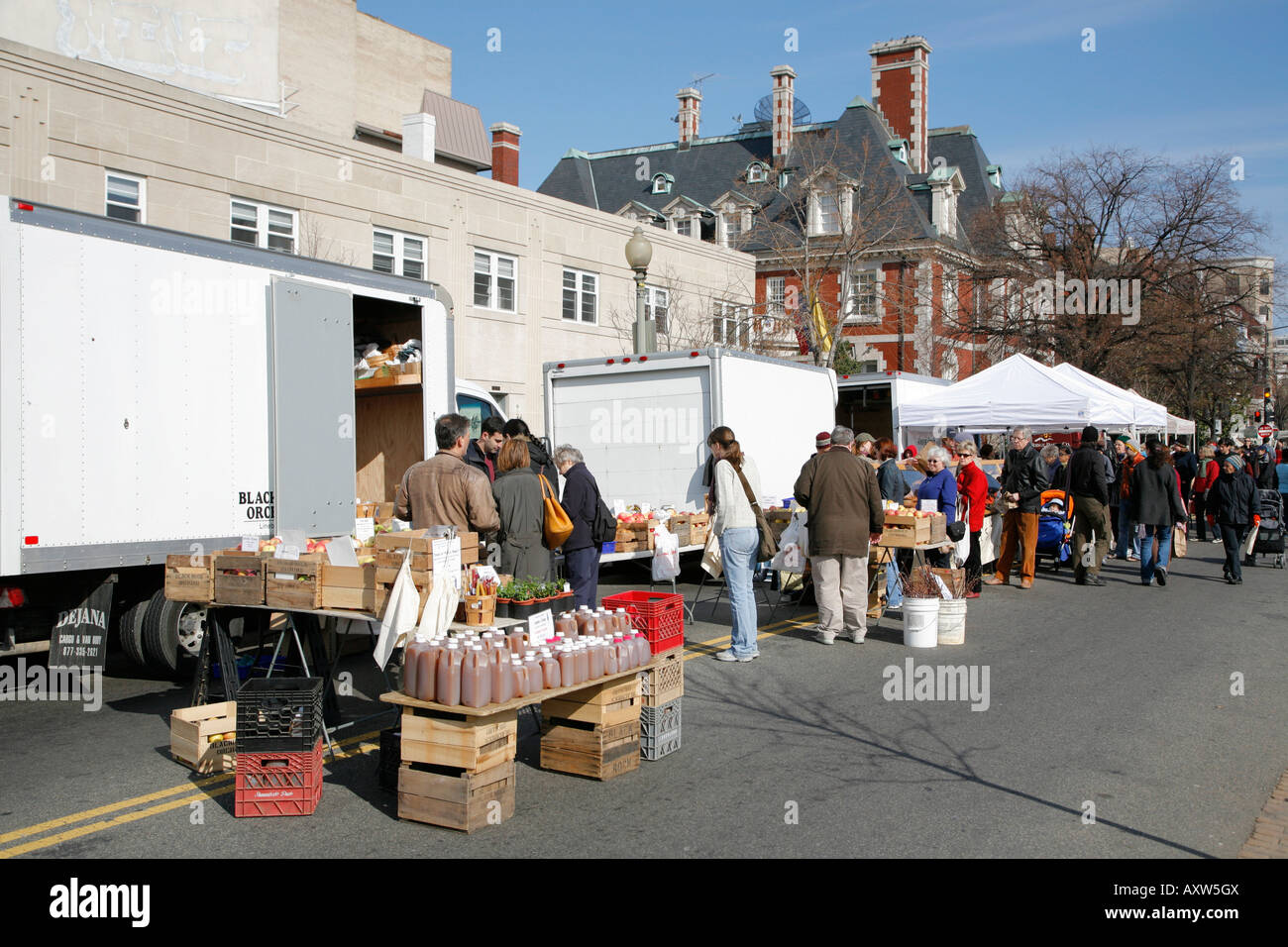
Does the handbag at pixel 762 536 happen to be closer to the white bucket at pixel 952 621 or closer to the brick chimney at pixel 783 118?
the white bucket at pixel 952 621

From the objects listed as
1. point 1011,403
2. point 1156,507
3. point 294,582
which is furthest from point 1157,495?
point 294,582

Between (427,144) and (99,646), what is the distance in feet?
75.2

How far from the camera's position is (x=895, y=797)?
583 cm

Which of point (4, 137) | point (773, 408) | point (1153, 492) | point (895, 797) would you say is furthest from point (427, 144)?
point (895, 797)

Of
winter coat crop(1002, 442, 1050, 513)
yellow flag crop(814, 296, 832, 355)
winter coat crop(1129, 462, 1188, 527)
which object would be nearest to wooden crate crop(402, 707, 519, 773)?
winter coat crop(1002, 442, 1050, 513)

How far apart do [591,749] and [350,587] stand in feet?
5.80

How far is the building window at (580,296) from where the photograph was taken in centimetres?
2912

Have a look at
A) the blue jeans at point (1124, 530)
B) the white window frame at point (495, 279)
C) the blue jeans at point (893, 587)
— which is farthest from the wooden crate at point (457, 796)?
the white window frame at point (495, 279)

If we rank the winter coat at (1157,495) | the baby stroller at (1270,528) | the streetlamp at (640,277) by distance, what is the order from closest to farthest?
the winter coat at (1157,495) < the streetlamp at (640,277) < the baby stroller at (1270,528)

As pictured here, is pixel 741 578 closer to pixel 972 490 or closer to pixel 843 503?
pixel 843 503

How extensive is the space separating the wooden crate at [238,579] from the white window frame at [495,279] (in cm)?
1963

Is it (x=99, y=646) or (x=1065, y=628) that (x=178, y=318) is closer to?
(x=99, y=646)

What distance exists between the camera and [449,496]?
752 centimetres
